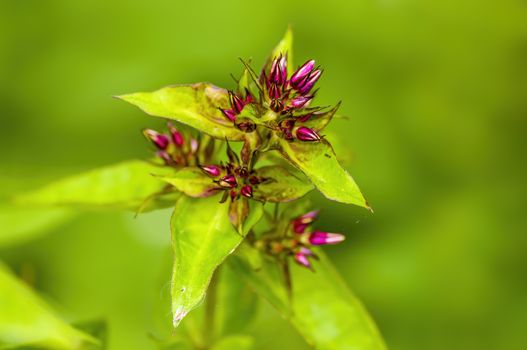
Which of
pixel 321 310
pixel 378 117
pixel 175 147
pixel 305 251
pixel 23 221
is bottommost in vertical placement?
pixel 23 221

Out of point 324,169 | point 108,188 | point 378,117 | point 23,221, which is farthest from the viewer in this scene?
point 378,117

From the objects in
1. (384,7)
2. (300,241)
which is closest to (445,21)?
(384,7)

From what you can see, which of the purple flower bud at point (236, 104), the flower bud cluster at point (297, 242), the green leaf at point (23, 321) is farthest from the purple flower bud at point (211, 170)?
the green leaf at point (23, 321)

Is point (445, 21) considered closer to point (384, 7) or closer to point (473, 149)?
point (384, 7)

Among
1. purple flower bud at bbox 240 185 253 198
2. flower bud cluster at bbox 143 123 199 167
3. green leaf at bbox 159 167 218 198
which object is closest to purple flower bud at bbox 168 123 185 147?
flower bud cluster at bbox 143 123 199 167

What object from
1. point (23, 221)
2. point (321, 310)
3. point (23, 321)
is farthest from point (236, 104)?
point (23, 221)

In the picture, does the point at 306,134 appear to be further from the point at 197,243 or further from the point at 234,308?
the point at 234,308

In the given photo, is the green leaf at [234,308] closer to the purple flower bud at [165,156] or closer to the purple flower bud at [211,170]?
the purple flower bud at [165,156]
